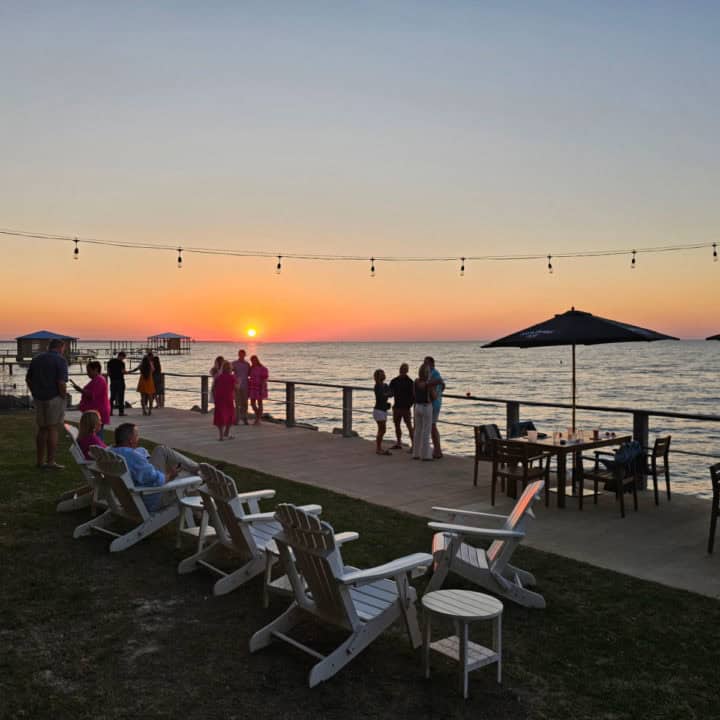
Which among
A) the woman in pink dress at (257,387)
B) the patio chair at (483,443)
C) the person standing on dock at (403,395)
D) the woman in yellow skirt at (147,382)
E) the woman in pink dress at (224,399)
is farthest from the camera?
the woman in yellow skirt at (147,382)

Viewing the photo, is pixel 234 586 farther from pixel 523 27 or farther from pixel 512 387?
pixel 512 387

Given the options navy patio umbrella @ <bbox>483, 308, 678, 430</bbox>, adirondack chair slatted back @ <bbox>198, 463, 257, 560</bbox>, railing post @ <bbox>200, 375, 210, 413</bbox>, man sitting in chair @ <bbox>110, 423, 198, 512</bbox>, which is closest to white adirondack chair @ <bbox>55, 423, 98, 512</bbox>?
man sitting in chair @ <bbox>110, 423, 198, 512</bbox>

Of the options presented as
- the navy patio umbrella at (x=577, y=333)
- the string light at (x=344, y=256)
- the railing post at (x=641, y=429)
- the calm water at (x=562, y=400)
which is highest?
the string light at (x=344, y=256)

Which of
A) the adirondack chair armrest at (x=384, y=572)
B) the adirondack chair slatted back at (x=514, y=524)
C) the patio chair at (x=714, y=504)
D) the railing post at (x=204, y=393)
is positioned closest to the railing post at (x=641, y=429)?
the patio chair at (x=714, y=504)

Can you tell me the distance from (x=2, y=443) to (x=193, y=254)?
724cm

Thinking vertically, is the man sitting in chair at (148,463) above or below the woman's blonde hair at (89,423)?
below

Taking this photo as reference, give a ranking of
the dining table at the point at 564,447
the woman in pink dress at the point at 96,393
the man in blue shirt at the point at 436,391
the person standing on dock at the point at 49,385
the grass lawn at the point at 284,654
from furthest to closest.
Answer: the man in blue shirt at the point at 436,391
the woman in pink dress at the point at 96,393
the person standing on dock at the point at 49,385
the dining table at the point at 564,447
the grass lawn at the point at 284,654

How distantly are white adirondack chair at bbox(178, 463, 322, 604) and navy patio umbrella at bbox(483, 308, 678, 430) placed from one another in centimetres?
434

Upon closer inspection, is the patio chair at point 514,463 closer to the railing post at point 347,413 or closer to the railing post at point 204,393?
the railing post at point 347,413

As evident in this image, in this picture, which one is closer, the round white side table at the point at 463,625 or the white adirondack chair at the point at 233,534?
the round white side table at the point at 463,625

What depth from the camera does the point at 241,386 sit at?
15164mm

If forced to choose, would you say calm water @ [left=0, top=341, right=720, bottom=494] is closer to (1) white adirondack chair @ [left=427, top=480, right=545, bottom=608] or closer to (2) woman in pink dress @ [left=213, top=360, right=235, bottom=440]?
(2) woman in pink dress @ [left=213, top=360, right=235, bottom=440]

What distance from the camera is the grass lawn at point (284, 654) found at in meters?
3.37

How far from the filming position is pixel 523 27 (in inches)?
425
